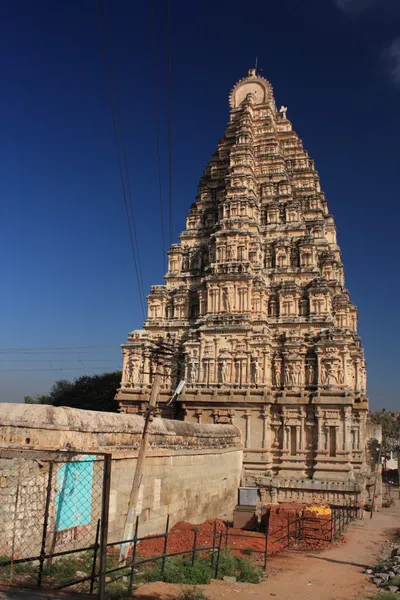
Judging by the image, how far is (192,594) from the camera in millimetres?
9758

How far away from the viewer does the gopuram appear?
29.9 m

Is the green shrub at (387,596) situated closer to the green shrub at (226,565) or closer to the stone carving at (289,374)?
the green shrub at (226,565)

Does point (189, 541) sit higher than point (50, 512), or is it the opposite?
point (50, 512)

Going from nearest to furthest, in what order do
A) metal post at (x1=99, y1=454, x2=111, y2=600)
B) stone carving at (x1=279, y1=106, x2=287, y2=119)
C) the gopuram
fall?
1. metal post at (x1=99, y1=454, x2=111, y2=600)
2. the gopuram
3. stone carving at (x1=279, y1=106, x2=287, y2=119)

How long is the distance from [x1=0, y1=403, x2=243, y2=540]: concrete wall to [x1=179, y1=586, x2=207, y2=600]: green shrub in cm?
388

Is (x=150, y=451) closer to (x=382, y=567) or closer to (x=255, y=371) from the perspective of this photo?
(x=382, y=567)

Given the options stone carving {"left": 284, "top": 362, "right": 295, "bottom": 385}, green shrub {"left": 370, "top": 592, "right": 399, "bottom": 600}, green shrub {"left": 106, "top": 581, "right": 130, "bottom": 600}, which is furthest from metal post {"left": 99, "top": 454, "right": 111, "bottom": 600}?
stone carving {"left": 284, "top": 362, "right": 295, "bottom": 385}

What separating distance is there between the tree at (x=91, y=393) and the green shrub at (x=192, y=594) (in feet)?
141

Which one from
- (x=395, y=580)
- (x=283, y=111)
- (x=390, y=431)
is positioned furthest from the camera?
(x=390, y=431)

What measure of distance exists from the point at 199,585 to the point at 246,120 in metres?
39.6

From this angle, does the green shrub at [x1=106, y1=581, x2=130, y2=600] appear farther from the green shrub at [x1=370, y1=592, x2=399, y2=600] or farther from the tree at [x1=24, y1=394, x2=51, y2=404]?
the tree at [x1=24, y1=394, x2=51, y2=404]

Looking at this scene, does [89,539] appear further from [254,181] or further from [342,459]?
[254,181]

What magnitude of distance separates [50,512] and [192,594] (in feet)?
13.6

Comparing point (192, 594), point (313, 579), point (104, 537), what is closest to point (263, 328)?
point (313, 579)
